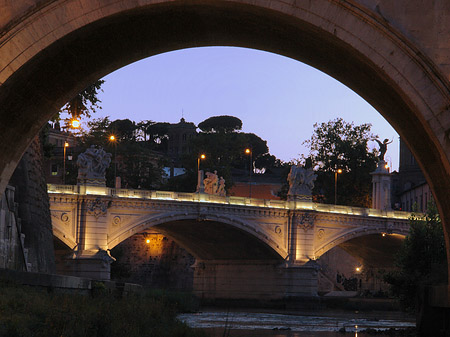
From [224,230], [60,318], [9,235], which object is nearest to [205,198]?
[224,230]

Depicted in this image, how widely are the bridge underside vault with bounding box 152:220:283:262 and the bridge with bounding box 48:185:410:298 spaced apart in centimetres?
8

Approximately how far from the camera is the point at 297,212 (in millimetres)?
72188

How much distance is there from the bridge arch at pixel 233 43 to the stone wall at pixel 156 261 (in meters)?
78.5

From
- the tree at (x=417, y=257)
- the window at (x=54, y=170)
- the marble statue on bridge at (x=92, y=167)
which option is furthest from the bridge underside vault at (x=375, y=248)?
the tree at (x=417, y=257)

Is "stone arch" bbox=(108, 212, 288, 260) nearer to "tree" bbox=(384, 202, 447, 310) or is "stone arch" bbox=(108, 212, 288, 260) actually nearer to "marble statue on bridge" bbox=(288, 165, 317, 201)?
"marble statue on bridge" bbox=(288, 165, 317, 201)

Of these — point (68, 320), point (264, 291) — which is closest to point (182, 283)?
point (264, 291)

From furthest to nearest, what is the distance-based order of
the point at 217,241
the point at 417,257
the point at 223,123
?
the point at 223,123
the point at 217,241
the point at 417,257

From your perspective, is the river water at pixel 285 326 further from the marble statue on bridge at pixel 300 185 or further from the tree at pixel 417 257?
the marble statue on bridge at pixel 300 185

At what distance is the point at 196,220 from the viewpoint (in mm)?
66500

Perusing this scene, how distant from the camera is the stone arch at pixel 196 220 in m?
63.1

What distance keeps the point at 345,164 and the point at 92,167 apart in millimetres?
39765

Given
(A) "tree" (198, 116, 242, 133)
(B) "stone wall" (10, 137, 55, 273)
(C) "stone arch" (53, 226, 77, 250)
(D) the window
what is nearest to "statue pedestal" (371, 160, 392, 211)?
(C) "stone arch" (53, 226, 77, 250)

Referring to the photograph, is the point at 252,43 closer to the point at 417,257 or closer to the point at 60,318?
the point at 60,318

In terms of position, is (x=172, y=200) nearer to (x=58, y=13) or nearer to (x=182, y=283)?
(x=182, y=283)
